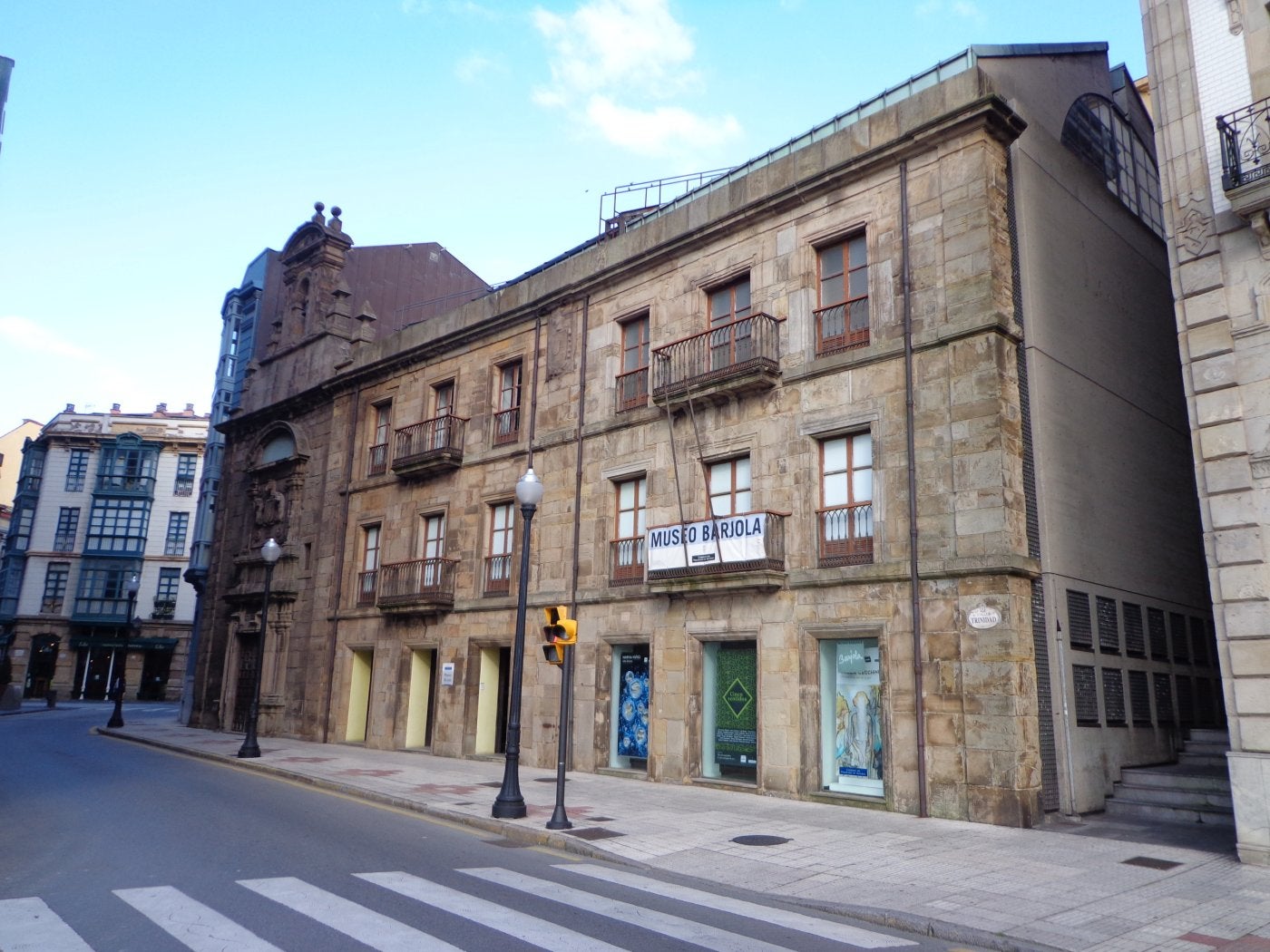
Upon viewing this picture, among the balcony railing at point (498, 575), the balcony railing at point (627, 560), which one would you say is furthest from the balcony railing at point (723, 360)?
the balcony railing at point (498, 575)

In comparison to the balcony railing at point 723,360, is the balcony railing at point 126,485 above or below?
above

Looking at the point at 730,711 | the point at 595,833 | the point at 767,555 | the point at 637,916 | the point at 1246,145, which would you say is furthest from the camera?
the point at 730,711

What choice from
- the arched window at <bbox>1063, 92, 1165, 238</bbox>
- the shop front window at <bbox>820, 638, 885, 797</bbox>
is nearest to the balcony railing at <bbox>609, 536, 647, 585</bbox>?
the shop front window at <bbox>820, 638, 885, 797</bbox>

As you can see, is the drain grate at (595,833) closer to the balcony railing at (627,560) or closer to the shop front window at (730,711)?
the shop front window at (730,711)

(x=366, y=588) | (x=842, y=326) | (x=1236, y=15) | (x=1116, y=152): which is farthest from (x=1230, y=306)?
(x=366, y=588)

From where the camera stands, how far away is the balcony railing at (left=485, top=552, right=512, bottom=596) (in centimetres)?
2145

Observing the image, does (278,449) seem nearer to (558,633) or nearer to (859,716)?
(558,633)

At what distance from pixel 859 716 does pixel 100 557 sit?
56.2 meters

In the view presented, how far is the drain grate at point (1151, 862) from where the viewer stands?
9.91 m

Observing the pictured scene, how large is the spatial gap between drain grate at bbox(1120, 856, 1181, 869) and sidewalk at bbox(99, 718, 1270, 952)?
0.02 meters

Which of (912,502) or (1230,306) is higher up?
(1230,306)

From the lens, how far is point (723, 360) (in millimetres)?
17766

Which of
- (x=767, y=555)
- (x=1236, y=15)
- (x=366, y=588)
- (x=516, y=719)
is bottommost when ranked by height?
(x=516, y=719)

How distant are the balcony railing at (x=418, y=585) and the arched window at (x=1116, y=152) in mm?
15923
